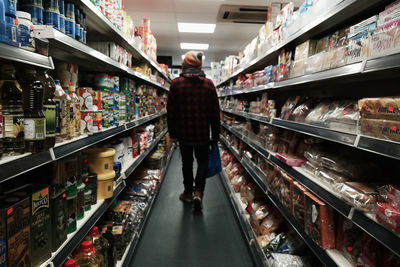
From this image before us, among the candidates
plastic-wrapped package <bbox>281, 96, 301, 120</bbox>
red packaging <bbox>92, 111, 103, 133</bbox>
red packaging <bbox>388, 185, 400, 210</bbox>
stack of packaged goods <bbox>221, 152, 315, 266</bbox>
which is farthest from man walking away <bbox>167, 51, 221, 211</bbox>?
red packaging <bbox>388, 185, 400, 210</bbox>

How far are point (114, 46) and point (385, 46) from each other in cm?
180

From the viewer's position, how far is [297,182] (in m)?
1.59

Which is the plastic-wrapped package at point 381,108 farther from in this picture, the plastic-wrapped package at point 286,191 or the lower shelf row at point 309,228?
the plastic-wrapped package at point 286,191

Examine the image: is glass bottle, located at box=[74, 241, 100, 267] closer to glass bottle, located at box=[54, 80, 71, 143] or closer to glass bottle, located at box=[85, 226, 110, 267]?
glass bottle, located at box=[85, 226, 110, 267]

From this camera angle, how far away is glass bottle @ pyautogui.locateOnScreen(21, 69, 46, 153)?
2.79 feet

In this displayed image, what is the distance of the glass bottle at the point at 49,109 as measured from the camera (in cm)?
94

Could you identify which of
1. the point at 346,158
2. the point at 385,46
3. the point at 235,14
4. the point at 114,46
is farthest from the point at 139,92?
the point at 235,14

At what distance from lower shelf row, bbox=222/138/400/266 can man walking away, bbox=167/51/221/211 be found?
887mm

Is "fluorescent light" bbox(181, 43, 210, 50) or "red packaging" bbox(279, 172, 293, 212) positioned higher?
"fluorescent light" bbox(181, 43, 210, 50)

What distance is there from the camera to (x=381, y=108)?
930mm

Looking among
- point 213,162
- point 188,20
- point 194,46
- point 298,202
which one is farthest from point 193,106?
point 194,46

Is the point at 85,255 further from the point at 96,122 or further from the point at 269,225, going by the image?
the point at 269,225

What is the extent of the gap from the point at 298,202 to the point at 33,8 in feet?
5.61

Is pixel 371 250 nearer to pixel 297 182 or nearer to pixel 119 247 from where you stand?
pixel 297 182
